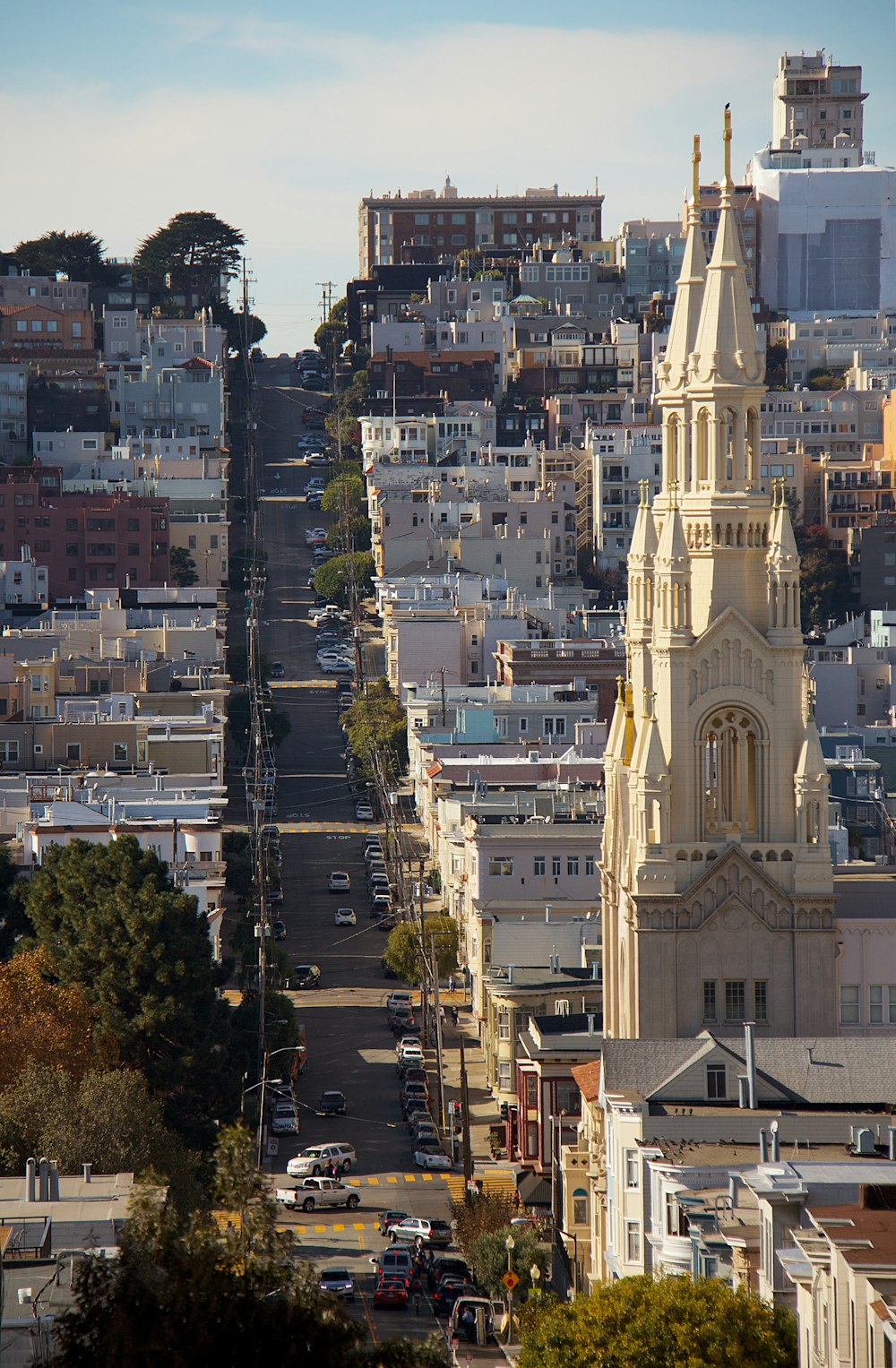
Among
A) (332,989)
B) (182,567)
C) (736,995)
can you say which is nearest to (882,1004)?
(736,995)

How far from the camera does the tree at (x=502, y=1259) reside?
66500 mm

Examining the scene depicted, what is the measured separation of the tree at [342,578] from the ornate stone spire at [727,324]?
108567 mm

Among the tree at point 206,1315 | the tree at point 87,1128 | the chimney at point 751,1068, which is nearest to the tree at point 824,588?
the tree at point 87,1128

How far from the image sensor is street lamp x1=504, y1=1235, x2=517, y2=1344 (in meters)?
64.4

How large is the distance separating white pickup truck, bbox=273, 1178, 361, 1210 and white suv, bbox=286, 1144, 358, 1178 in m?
1.75

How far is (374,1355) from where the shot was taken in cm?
3575

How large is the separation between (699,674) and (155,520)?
356 feet

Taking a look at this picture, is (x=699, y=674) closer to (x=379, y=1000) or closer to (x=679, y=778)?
(x=679, y=778)

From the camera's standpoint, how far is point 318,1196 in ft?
258

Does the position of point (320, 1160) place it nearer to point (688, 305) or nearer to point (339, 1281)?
point (339, 1281)

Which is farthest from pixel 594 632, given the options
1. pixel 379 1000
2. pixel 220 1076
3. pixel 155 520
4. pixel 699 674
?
pixel 699 674

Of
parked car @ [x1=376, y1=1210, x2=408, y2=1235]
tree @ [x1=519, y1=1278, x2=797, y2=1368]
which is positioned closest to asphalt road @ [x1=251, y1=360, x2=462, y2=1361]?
parked car @ [x1=376, y1=1210, x2=408, y2=1235]

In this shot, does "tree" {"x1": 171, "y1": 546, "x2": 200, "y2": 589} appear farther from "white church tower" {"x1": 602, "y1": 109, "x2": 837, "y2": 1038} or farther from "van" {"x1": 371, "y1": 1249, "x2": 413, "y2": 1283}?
"white church tower" {"x1": 602, "y1": 109, "x2": 837, "y2": 1038}

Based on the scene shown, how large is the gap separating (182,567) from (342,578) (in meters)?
8.82
